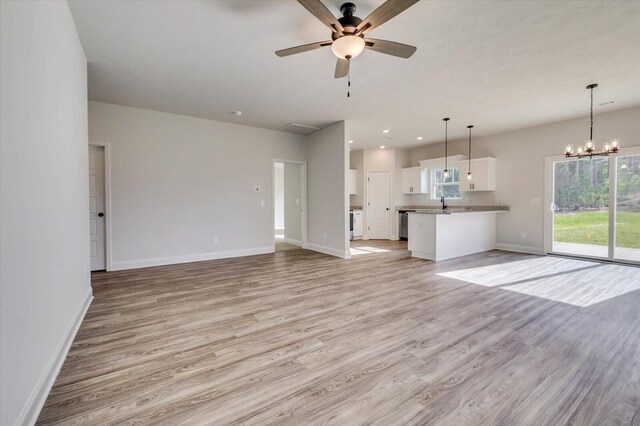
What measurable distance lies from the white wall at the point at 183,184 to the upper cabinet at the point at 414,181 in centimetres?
398

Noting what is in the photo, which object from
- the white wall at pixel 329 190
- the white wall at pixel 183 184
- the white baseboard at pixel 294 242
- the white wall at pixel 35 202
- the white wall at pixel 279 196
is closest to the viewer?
the white wall at pixel 35 202

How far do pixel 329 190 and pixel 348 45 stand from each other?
3.69 metres

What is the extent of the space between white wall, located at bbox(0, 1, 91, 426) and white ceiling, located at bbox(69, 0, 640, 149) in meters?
0.75

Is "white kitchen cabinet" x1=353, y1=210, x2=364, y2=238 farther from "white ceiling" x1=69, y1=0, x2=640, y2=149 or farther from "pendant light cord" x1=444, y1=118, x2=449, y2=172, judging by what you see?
"white ceiling" x1=69, y1=0, x2=640, y2=149

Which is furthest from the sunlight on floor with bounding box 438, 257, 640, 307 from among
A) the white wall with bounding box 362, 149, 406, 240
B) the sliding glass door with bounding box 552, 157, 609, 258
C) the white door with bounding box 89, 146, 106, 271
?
the white door with bounding box 89, 146, 106, 271

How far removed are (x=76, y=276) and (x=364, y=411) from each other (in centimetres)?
280

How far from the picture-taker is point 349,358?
6.52ft

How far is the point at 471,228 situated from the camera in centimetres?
597

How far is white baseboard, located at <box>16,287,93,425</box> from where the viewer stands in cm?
137

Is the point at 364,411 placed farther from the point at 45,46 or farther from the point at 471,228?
the point at 471,228

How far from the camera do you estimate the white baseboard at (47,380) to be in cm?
137

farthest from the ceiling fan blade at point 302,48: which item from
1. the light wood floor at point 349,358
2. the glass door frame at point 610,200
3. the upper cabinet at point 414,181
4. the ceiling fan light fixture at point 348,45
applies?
the upper cabinet at point 414,181

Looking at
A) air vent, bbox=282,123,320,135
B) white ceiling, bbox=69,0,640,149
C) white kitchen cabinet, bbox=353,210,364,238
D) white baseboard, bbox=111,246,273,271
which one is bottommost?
white baseboard, bbox=111,246,273,271

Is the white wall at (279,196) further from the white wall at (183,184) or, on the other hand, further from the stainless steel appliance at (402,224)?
the stainless steel appliance at (402,224)
